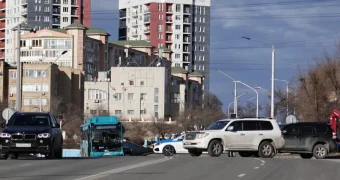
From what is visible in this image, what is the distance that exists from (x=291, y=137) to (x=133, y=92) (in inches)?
3605

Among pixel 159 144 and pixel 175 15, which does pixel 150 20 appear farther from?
pixel 159 144

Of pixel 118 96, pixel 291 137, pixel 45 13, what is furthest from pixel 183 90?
pixel 291 137

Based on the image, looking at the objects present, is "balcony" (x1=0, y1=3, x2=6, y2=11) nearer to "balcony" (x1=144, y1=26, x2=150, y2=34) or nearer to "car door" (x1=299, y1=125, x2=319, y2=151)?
"balcony" (x1=144, y1=26, x2=150, y2=34)

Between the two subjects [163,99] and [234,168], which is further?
[163,99]

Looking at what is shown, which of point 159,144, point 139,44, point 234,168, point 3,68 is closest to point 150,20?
point 139,44

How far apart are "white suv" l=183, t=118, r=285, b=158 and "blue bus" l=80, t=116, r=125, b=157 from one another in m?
11.8

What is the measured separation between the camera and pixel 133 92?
131 metres

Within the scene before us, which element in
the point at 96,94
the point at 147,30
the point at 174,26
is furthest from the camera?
the point at 147,30

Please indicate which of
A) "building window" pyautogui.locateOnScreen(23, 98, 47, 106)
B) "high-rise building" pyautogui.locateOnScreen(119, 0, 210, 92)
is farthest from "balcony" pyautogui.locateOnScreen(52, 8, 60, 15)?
"building window" pyautogui.locateOnScreen(23, 98, 47, 106)

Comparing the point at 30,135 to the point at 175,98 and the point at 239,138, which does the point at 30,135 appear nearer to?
the point at 239,138

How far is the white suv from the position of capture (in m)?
36.9

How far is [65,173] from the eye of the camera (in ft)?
75.0

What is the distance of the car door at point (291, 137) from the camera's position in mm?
40344

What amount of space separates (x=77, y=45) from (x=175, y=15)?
44.0 m
